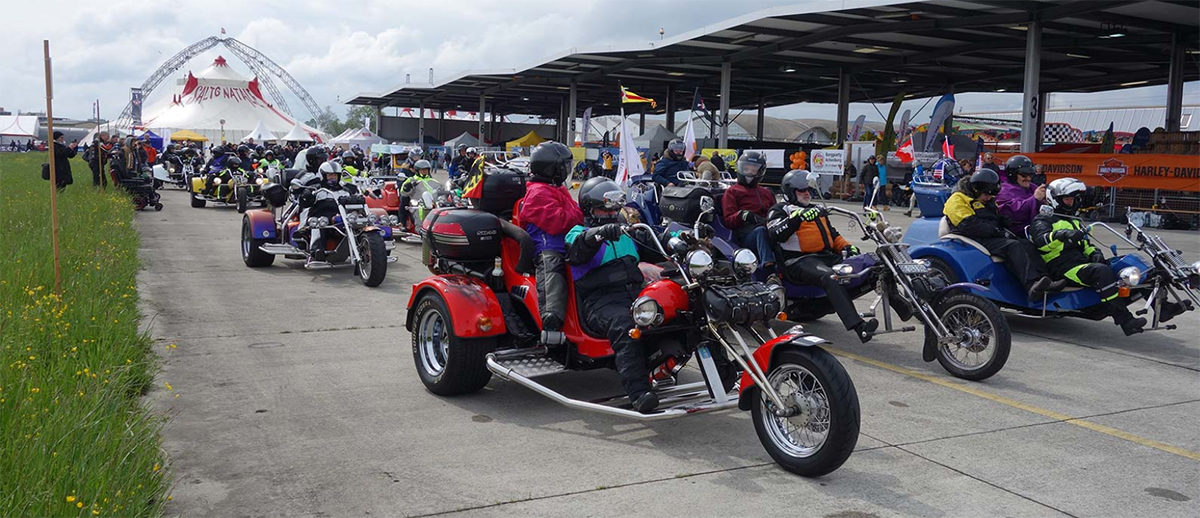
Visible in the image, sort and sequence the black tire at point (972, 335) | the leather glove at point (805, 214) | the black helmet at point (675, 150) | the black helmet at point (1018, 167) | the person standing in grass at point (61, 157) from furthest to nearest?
the person standing in grass at point (61, 157)
the black helmet at point (675, 150)
the black helmet at point (1018, 167)
the leather glove at point (805, 214)
the black tire at point (972, 335)

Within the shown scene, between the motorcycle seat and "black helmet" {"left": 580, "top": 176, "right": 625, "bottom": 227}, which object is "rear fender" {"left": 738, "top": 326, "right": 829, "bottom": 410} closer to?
"black helmet" {"left": 580, "top": 176, "right": 625, "bottom": 227}

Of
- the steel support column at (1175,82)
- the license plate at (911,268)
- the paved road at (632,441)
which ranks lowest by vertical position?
the paved road at (632,441)

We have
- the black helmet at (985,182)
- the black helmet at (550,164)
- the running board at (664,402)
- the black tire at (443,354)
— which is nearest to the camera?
the running board at (664,402)

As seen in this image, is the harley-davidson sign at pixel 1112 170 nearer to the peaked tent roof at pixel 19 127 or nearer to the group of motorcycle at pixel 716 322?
the group of motorcycle at pixel 716 322

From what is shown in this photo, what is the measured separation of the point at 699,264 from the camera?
5.02 m

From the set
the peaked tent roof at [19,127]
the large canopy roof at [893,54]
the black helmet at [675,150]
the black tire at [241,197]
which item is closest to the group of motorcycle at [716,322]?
the black helmet at [675,150]

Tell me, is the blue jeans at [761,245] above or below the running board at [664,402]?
above

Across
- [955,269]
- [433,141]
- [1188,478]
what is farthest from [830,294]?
[433,141]

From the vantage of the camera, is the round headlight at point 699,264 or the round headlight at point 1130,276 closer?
the round headlight at point 699,264

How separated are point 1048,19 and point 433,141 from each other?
207ft

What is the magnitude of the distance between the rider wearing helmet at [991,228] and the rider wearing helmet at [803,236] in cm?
127

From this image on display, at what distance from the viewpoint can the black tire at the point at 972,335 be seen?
6691 mm

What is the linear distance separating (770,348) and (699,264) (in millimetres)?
594

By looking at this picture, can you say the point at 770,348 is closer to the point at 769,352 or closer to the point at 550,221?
the point at 769,352
